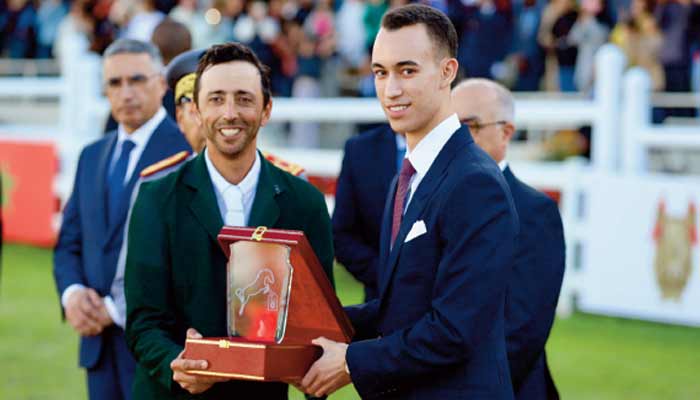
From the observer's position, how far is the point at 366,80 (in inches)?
570

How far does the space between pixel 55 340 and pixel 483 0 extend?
7046 millimetres

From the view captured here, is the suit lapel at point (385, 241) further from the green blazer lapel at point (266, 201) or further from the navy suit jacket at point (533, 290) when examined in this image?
the navy suit jacket at point (533, 290)

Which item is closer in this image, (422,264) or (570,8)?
(422,264)

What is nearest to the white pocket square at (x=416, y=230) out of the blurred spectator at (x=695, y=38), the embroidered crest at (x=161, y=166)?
the embroidered crest at (x=161, y=166)

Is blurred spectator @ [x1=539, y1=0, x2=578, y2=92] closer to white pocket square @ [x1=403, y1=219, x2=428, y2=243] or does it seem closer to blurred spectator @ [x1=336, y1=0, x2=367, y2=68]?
blurred spectator @ [x1=336, y1=0, x2=367, y2=68]

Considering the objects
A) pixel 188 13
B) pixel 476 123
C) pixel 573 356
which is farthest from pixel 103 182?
pixel 188 13

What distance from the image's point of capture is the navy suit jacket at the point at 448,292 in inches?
122

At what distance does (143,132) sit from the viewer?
5.06 meters

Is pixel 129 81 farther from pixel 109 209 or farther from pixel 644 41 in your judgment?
pixel 644 41

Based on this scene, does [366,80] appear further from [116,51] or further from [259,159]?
[259,159]

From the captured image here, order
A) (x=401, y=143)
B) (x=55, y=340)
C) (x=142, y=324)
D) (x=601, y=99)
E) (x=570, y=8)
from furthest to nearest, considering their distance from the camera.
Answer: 1. (x=570, y=8)
2. (x=601, y=99)
3. (x=55, y=340)
4. (x=401, y=143)
5. (x=142, y=324)

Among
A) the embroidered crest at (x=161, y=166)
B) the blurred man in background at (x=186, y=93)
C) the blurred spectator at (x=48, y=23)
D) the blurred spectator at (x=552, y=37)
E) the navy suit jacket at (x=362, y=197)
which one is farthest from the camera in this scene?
the blurred spectator at (x=48, y=23)

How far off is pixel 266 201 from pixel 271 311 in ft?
1.52

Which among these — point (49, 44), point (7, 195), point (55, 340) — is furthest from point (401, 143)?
point (49, 44)
